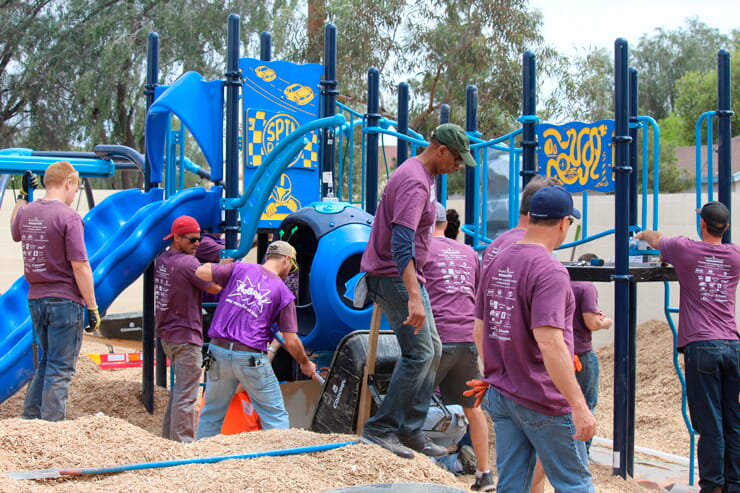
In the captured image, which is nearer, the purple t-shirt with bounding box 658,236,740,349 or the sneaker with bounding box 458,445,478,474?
the purple t-shirt with bounding box 658,236,740,349

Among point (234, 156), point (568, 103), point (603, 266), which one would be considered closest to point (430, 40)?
point (568, 103)

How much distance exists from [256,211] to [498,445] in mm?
3703

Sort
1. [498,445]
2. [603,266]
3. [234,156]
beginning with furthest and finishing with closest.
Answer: [234,156] → [603,266] → [498,445]

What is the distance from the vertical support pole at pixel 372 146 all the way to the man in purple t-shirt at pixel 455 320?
1.21 meters

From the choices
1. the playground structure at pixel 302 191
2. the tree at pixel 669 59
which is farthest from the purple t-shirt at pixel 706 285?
the tree at pixel 669 59

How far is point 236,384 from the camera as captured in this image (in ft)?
17.4

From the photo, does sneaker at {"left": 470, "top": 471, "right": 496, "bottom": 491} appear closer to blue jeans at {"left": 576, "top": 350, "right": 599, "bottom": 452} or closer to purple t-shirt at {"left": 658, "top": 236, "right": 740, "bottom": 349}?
blue jeans at {"left": 576, "top": 350, "right": 599, "bottom": 452}

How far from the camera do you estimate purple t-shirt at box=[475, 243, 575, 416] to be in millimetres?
3215

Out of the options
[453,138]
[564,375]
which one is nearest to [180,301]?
[453,138]

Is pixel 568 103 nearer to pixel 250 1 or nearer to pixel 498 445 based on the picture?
pixel 250 1

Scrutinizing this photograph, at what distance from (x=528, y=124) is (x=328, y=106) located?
1.78 m

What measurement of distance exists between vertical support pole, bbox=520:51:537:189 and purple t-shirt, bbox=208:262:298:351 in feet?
7.71

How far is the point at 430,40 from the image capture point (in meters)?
17.3

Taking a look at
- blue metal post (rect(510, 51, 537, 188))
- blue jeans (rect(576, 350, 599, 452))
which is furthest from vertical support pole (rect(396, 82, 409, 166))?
blue jeans (rect(576, 350, 599, 452))
